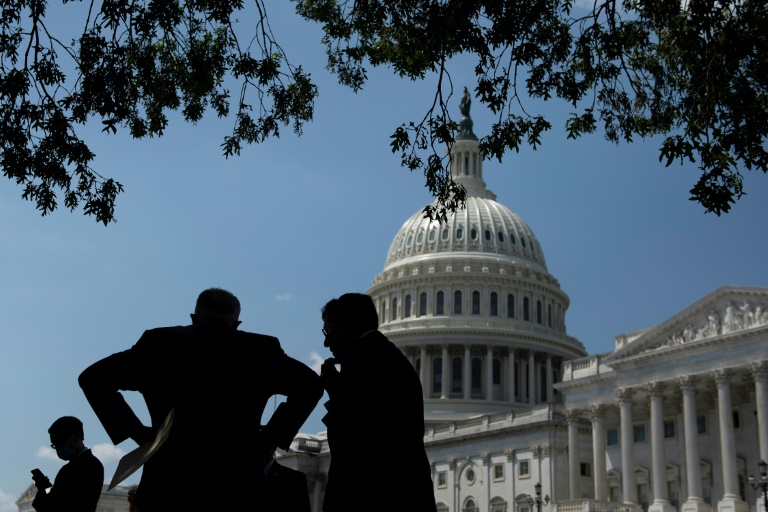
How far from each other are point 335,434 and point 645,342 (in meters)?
62.1

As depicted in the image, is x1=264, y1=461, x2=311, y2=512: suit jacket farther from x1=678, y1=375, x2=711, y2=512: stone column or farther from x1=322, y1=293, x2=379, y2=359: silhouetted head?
x1=678, y1=375, x2=711, y2=512: stone column

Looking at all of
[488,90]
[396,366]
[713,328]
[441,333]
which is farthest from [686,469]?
[396,366]

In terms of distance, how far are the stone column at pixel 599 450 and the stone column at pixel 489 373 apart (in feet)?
115

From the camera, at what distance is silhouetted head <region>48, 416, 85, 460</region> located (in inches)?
396

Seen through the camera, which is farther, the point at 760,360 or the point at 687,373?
the point at 687,373

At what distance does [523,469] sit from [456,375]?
3100cm

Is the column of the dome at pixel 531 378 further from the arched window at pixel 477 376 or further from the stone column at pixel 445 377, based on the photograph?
the stone column at pixel 445 377

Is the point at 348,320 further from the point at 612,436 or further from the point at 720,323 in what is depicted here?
the point at 612,436

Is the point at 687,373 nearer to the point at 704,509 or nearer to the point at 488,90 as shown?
the point at 704,509

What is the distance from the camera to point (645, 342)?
67250 mm

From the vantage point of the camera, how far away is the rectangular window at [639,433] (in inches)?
2832

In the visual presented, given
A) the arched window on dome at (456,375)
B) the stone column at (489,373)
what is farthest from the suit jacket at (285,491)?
the arched window on dome at (456,375)

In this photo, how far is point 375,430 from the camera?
25.0ft

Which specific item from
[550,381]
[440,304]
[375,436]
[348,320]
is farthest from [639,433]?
[375,436]
